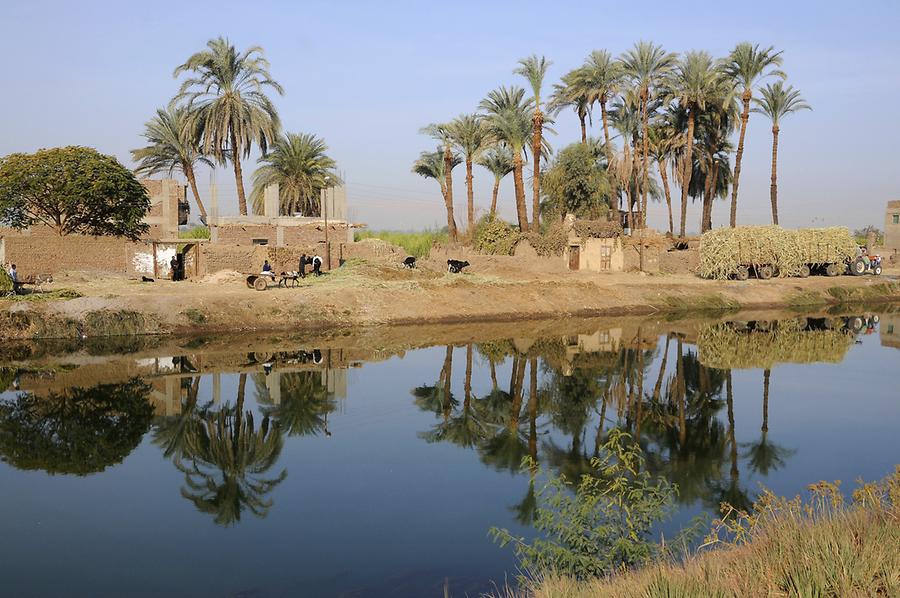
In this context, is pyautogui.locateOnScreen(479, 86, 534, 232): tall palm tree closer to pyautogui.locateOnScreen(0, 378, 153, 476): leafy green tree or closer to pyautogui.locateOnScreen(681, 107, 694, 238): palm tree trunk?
pyautogui.locateOnScreen(681, 107, 694, 238): palm tree trunk

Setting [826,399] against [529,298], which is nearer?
[826,399]

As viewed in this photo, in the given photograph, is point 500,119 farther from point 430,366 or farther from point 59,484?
point 59,484

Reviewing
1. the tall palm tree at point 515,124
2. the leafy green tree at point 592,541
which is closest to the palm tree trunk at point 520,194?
the tall palm tree at point 515,124

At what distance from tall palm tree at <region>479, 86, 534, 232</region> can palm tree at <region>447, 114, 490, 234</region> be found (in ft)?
13.4

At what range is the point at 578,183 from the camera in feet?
182

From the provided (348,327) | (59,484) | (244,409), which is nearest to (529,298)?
(348,327)

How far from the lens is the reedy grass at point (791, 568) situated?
19.2 feet

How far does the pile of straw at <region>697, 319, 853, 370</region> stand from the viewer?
24641 millimetres

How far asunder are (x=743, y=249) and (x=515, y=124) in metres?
16.0

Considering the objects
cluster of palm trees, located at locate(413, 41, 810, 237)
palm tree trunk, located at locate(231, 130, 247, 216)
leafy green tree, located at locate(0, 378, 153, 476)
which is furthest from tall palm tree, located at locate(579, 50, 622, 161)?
leafy green tree, located at locate(0, 378, 153, 476)

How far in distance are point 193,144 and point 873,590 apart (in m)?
49.4

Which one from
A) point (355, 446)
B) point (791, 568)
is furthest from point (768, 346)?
point (791, 568)

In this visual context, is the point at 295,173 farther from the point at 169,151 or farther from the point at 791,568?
the point at 791,568

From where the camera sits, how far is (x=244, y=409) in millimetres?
17250
